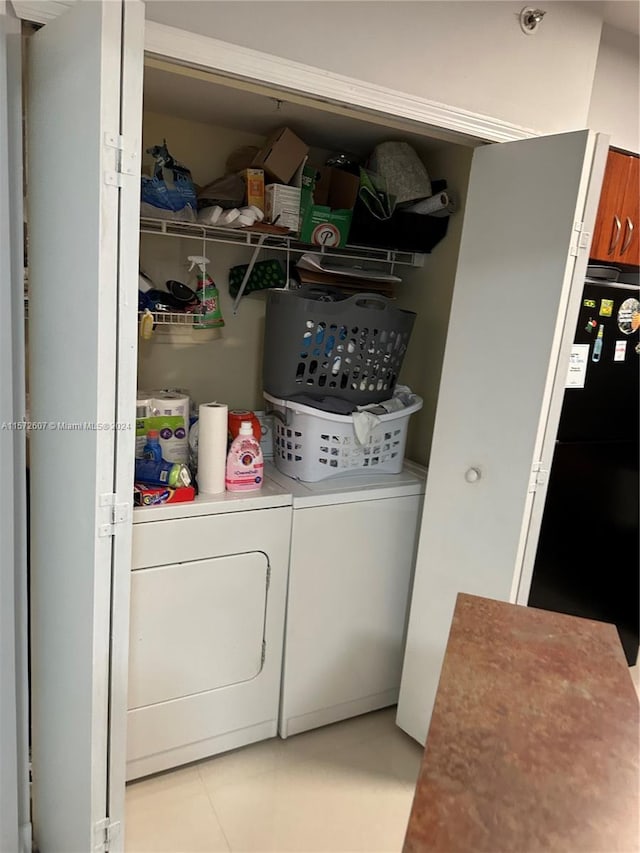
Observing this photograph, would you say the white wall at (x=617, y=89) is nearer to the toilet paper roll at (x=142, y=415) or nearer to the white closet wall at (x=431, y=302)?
the white closet wall at (x=431, y=302)

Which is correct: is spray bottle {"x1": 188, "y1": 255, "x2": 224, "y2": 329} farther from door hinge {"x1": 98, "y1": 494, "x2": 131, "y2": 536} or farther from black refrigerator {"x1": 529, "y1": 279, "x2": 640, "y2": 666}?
black refrigerator {"x1": 529, "y1": 279, "x2": 640, "y2": 666}

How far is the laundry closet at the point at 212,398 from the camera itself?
50.9 inches

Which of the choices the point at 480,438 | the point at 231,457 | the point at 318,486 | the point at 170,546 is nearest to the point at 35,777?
the point at 170,546

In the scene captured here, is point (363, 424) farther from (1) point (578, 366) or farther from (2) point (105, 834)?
(2) point (105, 834)

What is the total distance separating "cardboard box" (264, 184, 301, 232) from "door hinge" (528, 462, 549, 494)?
4.13 ft

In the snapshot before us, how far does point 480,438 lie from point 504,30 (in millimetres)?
1236

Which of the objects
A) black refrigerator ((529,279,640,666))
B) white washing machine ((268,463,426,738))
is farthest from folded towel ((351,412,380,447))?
black refrigerator ((529,279,640,666))

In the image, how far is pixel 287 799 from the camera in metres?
1.99

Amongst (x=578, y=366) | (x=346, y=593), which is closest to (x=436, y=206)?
(x=578, y=366)

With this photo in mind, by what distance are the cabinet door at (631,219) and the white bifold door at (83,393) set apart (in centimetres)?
178

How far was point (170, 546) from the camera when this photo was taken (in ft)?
6.07

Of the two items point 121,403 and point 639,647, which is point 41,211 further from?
point 639,647

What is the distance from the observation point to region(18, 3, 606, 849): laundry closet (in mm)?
1293
